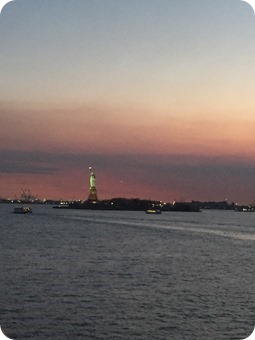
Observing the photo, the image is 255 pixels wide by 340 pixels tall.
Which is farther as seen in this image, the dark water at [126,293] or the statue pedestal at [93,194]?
the statue pedestal at [93,194]

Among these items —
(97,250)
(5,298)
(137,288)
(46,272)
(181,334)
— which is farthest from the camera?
(97,250)

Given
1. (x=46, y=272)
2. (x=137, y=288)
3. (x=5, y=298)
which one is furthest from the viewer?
(x=46, y=272)

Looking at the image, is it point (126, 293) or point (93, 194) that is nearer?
A: point (126, 293)

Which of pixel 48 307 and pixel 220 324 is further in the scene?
pixel 48 307

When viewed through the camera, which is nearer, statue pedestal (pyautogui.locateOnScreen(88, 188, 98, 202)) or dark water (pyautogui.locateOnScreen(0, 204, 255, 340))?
dark water (pyautogui.locateOnScreen(0, 204, 255, 340))

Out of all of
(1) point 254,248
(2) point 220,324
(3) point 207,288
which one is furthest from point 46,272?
(1) point 254,248

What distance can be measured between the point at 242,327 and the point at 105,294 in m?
3.46

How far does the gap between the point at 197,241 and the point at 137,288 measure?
15.0m

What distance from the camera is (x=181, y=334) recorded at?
32.9 ft

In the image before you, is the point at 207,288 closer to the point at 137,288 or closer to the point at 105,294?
→ the point at 137,288

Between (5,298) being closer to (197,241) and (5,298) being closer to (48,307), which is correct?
(48,307)

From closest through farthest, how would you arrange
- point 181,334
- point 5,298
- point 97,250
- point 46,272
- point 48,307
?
point 181,334, point 48,307, point 5,298, point 46,272, point 97,250

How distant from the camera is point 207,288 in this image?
1454cm

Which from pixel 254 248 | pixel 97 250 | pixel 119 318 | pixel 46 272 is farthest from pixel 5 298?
pixel 254 248
